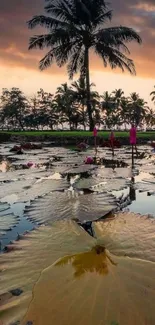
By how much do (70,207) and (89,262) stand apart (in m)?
1.27

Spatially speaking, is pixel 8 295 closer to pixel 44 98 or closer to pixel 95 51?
pixel 95 51

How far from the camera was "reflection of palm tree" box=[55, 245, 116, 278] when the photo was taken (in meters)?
1.06

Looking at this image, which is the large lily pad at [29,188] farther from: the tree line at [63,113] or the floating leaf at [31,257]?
the tree line at [63,113]

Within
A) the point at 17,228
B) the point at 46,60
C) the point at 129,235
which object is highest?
the point at 46,60

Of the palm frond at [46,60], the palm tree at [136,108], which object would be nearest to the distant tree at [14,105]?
the palm tree at [136,108]

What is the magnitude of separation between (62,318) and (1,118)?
267 feet

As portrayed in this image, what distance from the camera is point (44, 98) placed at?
71.6 m

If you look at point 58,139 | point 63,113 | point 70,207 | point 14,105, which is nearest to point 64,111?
point 63,113

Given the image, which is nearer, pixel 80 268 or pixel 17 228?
pixel 80 268

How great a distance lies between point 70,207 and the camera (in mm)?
2389

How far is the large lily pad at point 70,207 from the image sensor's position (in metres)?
2.15

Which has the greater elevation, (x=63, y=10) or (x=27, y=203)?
(x=63, y=10)

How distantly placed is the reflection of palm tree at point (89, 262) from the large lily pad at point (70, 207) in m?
0.87

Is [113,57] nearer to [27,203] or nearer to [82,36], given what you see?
[82,36]
